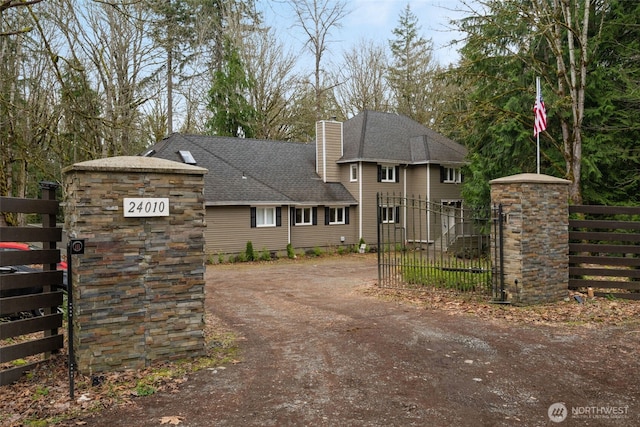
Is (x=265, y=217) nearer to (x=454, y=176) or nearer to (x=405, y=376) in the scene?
(x=454, y=176)

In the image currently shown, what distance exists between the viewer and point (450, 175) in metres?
26.2

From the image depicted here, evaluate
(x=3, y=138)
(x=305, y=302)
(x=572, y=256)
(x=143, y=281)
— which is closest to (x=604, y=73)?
(x=572, y=256)

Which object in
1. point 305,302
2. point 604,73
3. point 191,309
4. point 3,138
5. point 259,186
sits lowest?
point 305,302

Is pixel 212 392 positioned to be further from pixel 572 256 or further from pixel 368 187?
pixel 368 187

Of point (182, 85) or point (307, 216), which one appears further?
point (182, 85)

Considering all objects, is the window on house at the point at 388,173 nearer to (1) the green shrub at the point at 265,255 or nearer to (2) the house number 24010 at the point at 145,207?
(1) the green shrub at the point at 265,255

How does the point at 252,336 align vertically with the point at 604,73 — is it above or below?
below

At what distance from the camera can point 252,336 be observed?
6820mm

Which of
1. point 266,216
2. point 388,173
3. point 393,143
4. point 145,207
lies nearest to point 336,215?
point 388,173

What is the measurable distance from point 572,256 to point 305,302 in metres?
5.56

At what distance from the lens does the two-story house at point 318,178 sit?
2036 cm

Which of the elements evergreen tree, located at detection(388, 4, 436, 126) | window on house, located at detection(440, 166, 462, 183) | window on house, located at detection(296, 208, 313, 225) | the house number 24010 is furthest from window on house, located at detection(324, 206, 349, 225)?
the house number 24010

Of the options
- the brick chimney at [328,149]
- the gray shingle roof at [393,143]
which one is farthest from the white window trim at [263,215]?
the gray shingle roof at [393,143]

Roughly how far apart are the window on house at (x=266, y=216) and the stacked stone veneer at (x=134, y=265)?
1502cm
